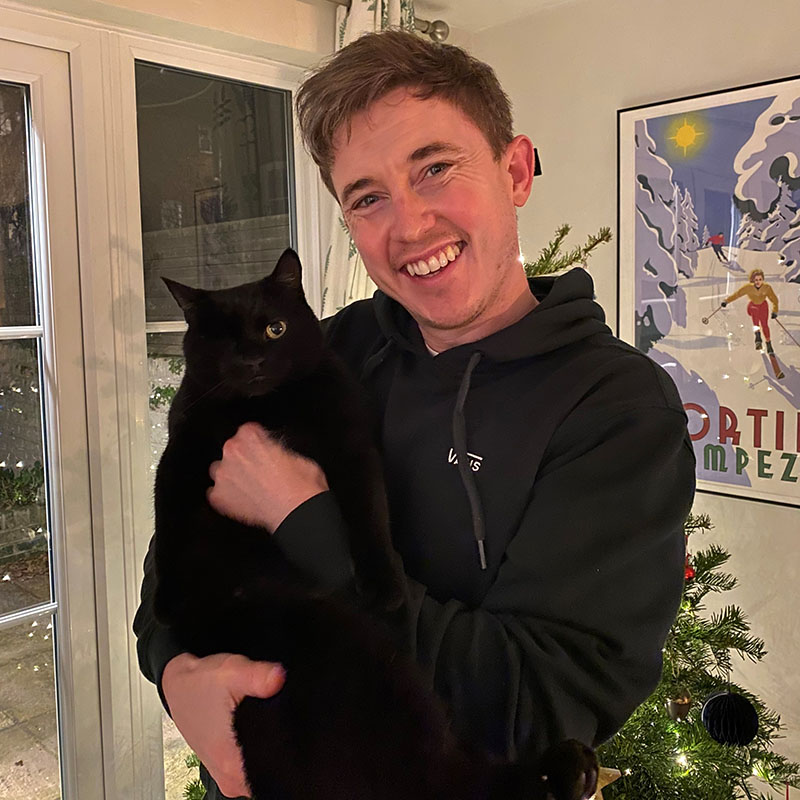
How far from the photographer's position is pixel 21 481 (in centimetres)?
183

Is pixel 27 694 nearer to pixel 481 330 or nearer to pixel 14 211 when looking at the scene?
pixel 14 211

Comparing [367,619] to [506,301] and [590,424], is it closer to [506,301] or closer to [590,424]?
[590,424]

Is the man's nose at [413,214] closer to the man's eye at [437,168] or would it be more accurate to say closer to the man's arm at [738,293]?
the man's eye at [437,168]

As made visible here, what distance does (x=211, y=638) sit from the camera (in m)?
0.88

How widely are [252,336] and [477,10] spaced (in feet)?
6.17

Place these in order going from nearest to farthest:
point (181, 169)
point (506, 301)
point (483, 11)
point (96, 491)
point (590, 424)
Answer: point (590, 424) → point (506, 301) → point (96, 491) → point (181, 169) → point (483, 11)

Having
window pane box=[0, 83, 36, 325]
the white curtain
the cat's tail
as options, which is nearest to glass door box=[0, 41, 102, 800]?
window pane box=[0, 83, 36, 325]

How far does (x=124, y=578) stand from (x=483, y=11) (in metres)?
2.04

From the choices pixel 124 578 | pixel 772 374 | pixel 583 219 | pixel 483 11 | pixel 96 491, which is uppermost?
pixel 483 11

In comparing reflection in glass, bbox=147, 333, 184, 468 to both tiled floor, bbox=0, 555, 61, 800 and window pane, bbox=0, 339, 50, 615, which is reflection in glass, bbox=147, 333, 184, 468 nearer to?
window pane, bbox=0, 339, 50, 615

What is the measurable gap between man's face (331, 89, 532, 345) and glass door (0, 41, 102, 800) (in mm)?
1115

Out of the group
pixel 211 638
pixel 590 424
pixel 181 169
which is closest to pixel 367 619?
pixel 211 638

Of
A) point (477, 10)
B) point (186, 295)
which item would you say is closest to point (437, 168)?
point (186, 295)

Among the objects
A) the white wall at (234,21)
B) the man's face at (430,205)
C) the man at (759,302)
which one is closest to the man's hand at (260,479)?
the man's face at (430,205)
